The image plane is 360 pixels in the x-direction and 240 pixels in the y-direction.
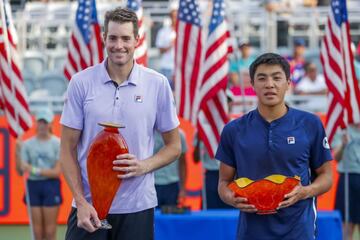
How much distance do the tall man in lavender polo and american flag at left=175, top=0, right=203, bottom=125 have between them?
707 centimetres

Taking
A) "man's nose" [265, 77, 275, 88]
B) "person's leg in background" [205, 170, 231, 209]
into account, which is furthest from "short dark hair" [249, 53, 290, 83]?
"person's leg in background" [205, 170, 231, 209]

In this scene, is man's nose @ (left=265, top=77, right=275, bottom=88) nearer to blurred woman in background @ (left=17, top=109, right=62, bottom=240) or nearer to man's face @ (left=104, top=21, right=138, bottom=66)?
man's face @ (left=104, top=21, right=138, bottom=66)

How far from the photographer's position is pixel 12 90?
1286cm

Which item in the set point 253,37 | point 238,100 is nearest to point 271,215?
point 238,100

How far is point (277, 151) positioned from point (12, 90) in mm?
7021

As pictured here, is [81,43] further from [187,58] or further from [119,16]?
[119,16]

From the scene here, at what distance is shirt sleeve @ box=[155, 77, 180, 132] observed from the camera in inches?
254

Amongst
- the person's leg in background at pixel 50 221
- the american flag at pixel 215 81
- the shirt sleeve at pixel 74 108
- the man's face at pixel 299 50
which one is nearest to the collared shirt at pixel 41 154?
the person's leg in background at pixel 50 221

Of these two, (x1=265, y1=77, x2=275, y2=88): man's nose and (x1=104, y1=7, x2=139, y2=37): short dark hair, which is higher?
(x1=104, y1=7, x2=139, y2=37): short dark hair

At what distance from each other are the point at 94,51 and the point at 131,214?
6942 mm

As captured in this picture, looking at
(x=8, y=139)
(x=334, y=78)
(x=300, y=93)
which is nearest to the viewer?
(x=334, y=78)

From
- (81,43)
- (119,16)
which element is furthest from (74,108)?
(81,43)

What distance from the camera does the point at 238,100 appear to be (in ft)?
51.4

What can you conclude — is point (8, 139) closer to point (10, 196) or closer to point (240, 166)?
point (10, 196)
